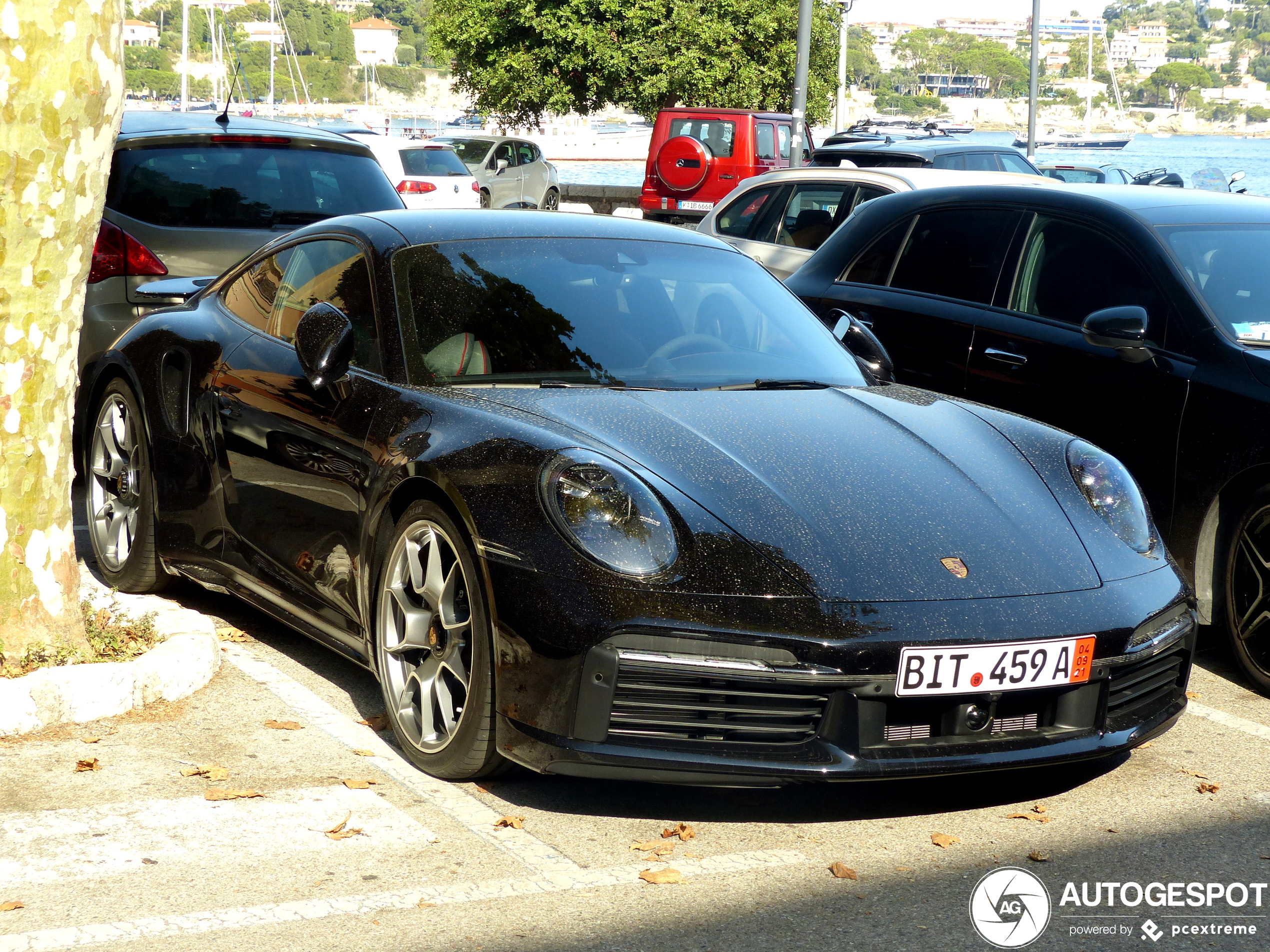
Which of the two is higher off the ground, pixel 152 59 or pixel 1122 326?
pixel 152 59

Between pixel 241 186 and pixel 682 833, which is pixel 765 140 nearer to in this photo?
pixel 241 186

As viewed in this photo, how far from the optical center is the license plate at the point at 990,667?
11.7 ft

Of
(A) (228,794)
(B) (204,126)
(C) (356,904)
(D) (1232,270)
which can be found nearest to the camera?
(C) (356,904)

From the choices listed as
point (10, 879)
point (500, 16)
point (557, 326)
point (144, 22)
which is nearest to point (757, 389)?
point (557, 326)

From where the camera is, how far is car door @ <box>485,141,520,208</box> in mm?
29562

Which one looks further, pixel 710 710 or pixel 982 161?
pixel 982 161

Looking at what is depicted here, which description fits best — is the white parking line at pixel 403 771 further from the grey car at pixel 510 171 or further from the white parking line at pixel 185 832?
the grey car at pixel 510 171

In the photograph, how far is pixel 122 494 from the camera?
5.85 metres

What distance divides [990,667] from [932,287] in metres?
3.48

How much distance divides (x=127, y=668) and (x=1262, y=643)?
3635 mm

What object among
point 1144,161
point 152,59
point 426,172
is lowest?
point 1144,161

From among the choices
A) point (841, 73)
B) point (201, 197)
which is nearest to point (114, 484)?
point (201, 197)

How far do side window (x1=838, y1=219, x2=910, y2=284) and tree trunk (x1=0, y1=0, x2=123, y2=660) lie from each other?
364 cm

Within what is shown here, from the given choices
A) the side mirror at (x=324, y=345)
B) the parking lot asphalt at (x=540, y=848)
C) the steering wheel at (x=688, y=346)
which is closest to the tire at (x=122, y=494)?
the parking lot asphalt at (x=540, y=848)
